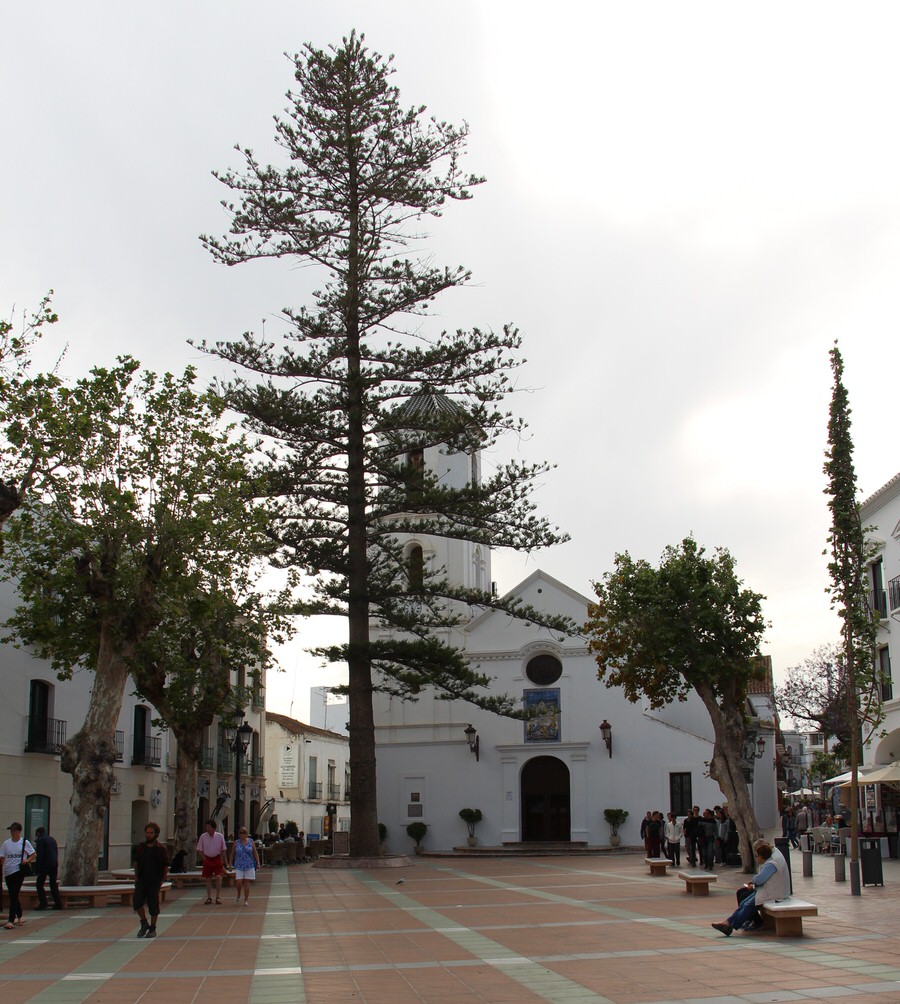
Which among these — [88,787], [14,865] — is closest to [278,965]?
[14,865]

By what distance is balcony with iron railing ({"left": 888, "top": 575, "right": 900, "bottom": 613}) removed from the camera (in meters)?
27.3

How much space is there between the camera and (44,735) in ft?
86.2

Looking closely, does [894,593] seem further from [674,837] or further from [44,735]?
[44,735]

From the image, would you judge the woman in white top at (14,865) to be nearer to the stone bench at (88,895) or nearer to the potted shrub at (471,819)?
the stone bench at (88,895)

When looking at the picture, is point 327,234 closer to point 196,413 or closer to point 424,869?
point 196,413

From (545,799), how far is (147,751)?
1434 centimetres

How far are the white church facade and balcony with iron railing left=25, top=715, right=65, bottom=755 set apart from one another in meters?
15.5

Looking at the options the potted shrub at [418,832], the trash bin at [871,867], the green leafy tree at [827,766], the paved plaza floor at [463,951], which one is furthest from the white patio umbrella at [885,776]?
the green leafy tree at [827,766]

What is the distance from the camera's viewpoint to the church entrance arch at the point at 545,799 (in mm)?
39250

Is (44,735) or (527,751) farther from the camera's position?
(527,751)

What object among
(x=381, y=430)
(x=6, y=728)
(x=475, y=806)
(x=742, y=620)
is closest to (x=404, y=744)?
(x=475, y=806)

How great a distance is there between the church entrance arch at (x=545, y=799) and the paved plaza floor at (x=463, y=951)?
63.2 ft

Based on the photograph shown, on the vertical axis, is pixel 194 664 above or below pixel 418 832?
above

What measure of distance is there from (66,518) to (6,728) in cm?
739
